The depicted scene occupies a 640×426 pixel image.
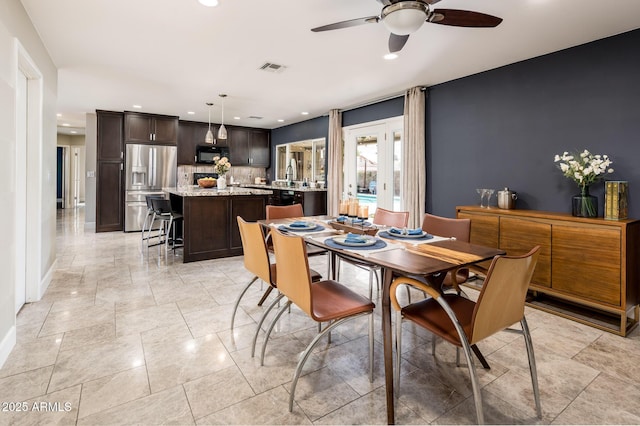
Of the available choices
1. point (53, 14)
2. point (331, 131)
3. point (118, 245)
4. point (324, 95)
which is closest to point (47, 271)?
point (118, 245)

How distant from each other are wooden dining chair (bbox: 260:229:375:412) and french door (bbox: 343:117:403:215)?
11.5 ft

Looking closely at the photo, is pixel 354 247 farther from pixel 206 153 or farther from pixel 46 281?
pixel 206 153

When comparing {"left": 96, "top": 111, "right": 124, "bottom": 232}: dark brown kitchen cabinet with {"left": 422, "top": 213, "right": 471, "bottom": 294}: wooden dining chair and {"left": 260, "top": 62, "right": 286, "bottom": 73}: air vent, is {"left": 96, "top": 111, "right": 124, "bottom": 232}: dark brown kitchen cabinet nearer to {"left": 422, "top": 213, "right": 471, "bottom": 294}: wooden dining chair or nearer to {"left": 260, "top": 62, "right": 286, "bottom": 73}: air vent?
{"left": 260, "top": 62, "right": 286, "bottom": 73}: air vent

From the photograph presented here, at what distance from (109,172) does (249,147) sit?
3.22m

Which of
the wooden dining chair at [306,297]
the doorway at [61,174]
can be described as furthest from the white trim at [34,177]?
the doorway at [61,174]

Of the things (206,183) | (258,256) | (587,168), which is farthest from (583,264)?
(206,183)

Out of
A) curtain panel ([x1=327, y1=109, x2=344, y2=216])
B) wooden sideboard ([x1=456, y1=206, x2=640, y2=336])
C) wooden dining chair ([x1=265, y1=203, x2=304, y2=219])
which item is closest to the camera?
wooden sideboard ([x1=456, y1=206, x2=640, y2=336])

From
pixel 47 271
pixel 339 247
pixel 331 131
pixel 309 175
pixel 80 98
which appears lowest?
pixel 47 271

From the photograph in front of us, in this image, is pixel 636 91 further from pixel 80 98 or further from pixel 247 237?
pixel 80 98

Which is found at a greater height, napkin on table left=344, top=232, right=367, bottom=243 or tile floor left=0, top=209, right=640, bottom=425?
napkin on table left=344, top=232, right=367, bottom=243

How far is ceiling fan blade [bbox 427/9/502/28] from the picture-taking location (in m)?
2.13

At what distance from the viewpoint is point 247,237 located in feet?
7.68

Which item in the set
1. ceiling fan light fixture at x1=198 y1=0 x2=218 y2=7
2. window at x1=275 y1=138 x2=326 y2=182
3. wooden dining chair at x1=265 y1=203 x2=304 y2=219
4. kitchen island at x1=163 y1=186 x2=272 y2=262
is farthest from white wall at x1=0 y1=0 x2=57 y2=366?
window at x1=275 y1=138 x2=326 y2=182

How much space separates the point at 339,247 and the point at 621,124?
2974 mm
